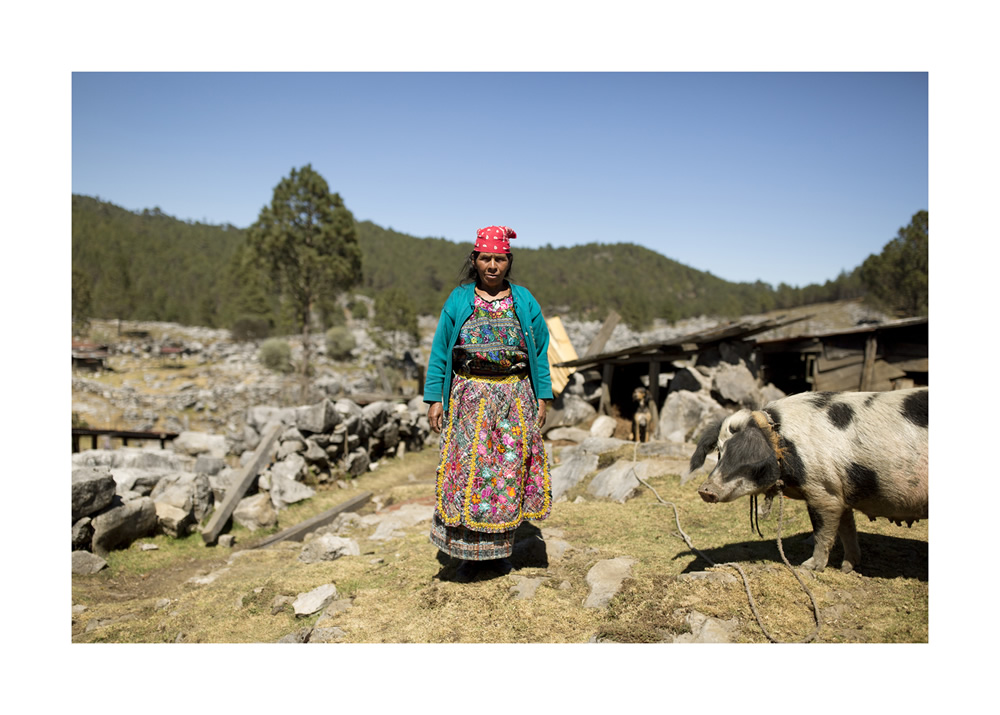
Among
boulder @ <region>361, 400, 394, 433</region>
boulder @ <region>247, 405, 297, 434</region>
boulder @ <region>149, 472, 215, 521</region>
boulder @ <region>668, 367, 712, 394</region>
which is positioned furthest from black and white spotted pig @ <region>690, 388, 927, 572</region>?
boulder @ <region>247, 405, 297, 434</region>

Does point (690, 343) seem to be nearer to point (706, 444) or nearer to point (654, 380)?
point (654, 380)

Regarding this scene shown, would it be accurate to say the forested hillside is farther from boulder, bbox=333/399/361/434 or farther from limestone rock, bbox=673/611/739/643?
limestone rock, bbox=673/611/739/643

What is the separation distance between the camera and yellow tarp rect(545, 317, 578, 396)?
12125mm

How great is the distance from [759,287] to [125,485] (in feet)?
287

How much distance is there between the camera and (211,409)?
23.9 metres

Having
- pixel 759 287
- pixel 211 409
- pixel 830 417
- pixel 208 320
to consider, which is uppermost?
pixel 759 287

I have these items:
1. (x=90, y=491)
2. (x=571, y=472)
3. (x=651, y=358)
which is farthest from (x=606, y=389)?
(x=90, y=491)

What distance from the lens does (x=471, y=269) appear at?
149 inches

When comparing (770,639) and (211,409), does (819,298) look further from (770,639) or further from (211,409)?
(770,639)

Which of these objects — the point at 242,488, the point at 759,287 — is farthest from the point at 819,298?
the point at 242,488

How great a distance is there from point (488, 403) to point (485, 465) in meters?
0.40

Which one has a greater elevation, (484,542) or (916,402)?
(916,402)

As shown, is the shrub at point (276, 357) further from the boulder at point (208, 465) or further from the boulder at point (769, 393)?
the boulder at point (769, 393)

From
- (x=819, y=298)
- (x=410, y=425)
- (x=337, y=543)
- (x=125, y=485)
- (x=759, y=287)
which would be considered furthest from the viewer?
(x=759, y=287)
